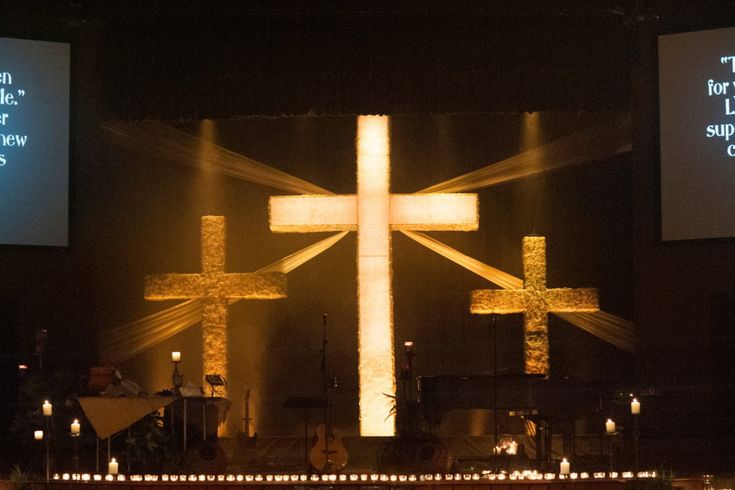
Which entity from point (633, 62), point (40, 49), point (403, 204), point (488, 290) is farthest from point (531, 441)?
point (40, 49)

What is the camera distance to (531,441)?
29.5 feet

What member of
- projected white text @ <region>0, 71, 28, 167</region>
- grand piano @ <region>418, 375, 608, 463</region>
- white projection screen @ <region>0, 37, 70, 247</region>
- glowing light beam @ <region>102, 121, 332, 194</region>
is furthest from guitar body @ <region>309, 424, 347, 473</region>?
projected white text @ <region>0, 71, 28, 167</region>

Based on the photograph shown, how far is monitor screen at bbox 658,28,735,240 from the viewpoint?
29.6 feet

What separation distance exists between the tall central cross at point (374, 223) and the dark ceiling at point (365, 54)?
528mm

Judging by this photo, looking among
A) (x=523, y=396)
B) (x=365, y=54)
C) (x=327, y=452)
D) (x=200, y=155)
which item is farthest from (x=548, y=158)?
(x=327, y=452)

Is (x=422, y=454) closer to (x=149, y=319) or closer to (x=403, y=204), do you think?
(x=403, y=204)

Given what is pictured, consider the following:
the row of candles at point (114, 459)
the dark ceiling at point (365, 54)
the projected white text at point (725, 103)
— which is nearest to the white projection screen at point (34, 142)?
the dark ceiling at point (365, 54)

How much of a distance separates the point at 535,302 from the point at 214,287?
2.49 m

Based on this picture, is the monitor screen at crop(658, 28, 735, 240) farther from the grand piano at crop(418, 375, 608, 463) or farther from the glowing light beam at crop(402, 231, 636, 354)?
the grand piano at crop(418, 375, 608, 463)

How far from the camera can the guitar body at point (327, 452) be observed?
306 inches

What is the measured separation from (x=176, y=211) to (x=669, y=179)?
388 cm

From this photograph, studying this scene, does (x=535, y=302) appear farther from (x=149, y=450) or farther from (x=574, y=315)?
(x=149, y=450)

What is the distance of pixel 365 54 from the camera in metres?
9.33

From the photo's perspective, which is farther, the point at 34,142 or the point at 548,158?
the point at 548,158
